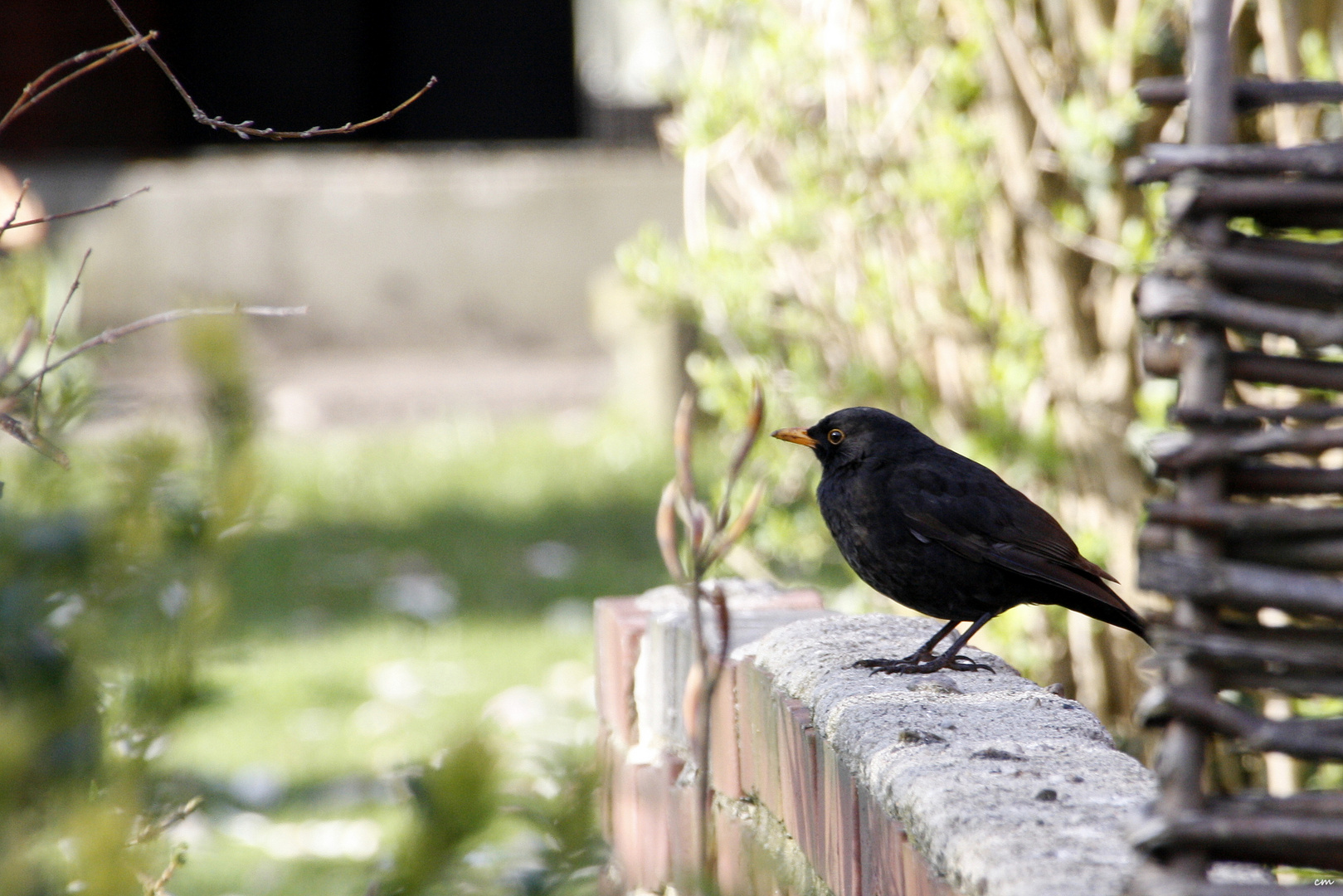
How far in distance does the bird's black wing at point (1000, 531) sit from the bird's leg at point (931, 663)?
0.13 m

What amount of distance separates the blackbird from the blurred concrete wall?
7683mm

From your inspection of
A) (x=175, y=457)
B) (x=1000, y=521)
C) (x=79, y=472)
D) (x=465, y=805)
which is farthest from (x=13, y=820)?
(x=1000, y=521)

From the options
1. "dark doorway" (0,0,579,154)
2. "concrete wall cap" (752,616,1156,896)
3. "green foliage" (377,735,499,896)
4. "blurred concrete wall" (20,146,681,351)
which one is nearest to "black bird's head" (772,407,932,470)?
"concrete wall cap" (752,616,1156,896)

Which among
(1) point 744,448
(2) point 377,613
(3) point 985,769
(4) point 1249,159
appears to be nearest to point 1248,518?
(4) point 1249,159

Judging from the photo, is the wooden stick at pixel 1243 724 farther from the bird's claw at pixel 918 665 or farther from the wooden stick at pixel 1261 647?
the bird's claw at pixel 918 665

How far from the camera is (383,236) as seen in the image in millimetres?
9820

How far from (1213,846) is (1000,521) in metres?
1.30

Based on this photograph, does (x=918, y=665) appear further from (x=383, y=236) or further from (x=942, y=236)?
(x=383, y=236)

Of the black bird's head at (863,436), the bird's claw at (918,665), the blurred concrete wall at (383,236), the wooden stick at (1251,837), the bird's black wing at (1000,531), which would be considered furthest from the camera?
the blurred concrete wall at (383,236)

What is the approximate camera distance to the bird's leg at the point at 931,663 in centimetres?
196

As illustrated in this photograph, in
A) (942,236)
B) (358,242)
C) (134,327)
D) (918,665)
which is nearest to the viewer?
(134,327)

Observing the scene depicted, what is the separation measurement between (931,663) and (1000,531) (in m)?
0.30

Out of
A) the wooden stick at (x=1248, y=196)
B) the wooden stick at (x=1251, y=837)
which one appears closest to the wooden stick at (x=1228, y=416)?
the wooden stick at (x=1248, y=196)

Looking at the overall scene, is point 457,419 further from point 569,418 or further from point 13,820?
point 13,820
